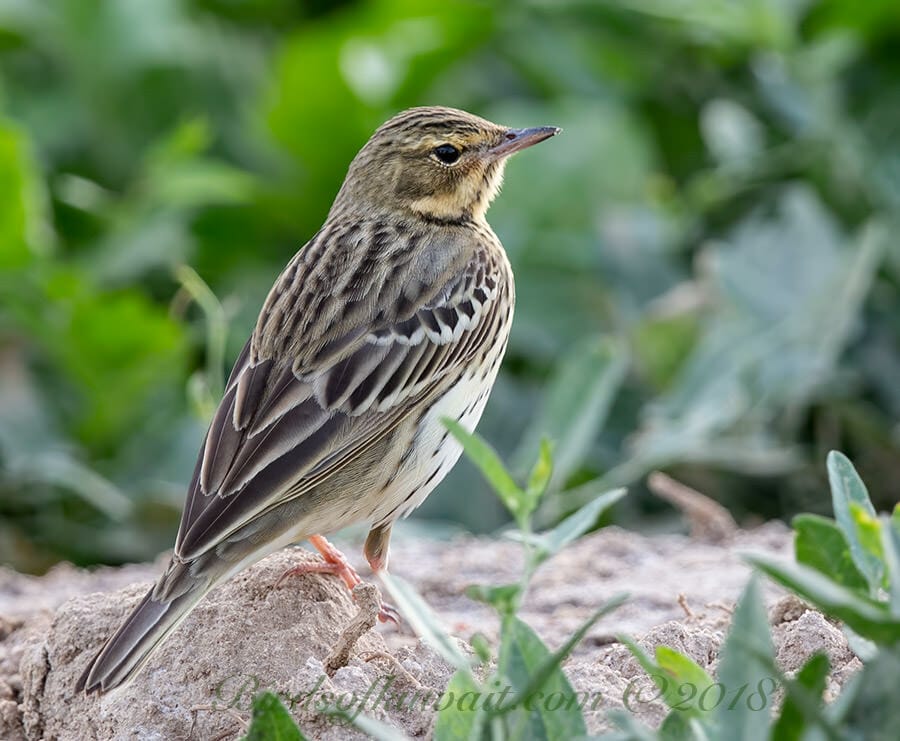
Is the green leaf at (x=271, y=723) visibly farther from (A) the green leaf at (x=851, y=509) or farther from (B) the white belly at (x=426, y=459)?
(B) the white belly at (x=426, y=459)

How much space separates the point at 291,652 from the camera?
394 centimetres

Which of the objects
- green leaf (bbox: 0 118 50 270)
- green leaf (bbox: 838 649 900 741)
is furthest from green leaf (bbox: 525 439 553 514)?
green leaf (bbox: 0 118 50 270)

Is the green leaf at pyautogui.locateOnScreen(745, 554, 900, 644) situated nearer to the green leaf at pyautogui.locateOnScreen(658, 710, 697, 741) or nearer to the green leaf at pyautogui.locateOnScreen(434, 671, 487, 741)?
the green leaf at pyautogui.locateOnScreen(658, 710, 697, 741)

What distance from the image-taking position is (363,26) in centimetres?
962

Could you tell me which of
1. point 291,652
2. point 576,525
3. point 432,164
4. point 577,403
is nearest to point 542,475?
point 576,525

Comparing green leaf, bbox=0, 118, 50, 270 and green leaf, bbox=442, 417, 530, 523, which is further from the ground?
green leaf, bbox=442, 417, 530, 523

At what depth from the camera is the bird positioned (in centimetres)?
414

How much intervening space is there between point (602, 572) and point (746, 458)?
4.94ft

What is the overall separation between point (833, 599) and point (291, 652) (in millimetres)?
1565

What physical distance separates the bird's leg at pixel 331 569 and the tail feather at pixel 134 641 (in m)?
0.36

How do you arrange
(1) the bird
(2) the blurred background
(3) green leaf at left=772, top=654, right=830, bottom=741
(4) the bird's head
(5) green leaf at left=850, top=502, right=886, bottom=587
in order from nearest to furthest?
(3) green leaf at left=772, top=654, right=830, bottom=741
(5) green leaf at left=850, top=502, right=886, bottom=587
(1) the bird
(4) the bird's head
(2) the blurred background

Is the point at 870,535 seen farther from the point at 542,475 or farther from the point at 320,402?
the point at 320,402

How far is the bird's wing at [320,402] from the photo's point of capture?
4.20 metres

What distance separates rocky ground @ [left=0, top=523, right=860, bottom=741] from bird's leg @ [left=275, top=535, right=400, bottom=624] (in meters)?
0.02
